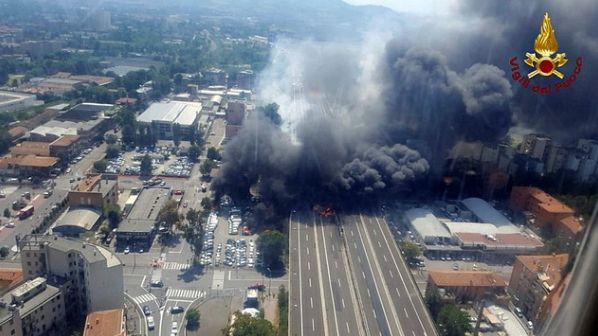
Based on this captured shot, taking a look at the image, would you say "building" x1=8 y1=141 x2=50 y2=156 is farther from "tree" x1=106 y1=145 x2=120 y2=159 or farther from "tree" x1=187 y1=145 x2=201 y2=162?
"tree" x1=187 y1=145 x2=201 y2=162

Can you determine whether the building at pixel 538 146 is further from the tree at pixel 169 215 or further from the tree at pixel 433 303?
the tree at pixel 169 215

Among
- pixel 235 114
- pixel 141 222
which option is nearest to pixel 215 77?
pixel 235 114

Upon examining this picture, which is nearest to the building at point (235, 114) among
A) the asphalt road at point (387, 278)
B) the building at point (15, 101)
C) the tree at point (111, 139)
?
the tree at point (111, 139)

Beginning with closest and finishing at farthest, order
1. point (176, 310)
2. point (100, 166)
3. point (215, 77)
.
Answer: point (176, 310)
point (100, 166)
point (215, 77)

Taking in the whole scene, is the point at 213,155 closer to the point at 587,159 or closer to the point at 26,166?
the point at 26,166

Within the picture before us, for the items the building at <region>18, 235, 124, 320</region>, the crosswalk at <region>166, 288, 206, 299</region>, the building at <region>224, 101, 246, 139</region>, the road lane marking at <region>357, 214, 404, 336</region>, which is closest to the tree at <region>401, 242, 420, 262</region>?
the road lane marking at <region>357, 214, 404, 336</region>

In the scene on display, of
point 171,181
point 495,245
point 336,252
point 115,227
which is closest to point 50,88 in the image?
point 171,181

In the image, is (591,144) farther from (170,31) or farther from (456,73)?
(170,31)
